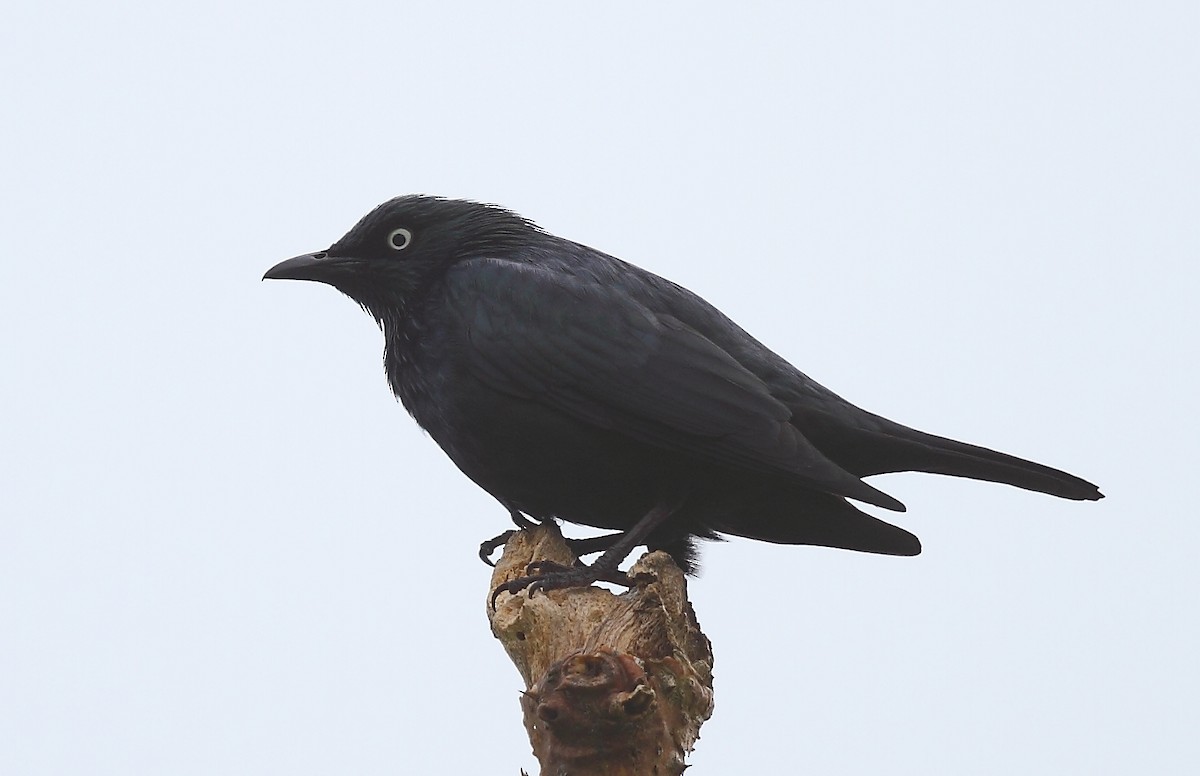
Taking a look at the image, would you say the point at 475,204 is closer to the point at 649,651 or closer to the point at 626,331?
the point at 626,331

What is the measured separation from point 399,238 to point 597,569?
180 cm

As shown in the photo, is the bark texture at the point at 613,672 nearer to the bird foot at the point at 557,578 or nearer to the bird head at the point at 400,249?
the bird foot at the point at 557,578

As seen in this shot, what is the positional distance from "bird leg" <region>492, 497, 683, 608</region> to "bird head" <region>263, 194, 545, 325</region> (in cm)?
131

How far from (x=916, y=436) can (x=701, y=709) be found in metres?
1.60

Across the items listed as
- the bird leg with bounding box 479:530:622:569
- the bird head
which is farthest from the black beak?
the bird leg with bounding box 479:530:622:569

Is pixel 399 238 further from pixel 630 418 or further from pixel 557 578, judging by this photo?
pixel 557 578

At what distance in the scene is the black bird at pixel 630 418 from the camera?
15.6 ft

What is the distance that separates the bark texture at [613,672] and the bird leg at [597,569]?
2.7 inches

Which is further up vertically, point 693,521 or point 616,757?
point 693,521

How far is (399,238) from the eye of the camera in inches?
218

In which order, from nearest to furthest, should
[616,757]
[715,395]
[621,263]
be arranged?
1. [616,757]
2. [715,395]
3. [621,263]

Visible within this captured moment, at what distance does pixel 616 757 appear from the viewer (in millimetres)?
3668

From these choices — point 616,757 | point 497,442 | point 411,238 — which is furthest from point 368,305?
point 616,757

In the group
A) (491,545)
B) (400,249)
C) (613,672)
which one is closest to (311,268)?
(400,249)
